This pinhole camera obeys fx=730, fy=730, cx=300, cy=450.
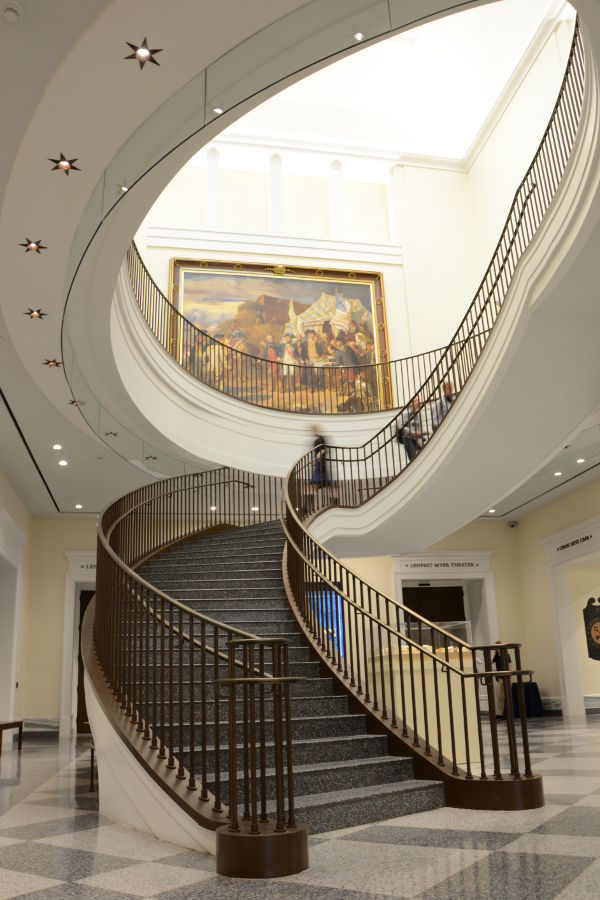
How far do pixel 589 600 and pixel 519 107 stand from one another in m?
11.2

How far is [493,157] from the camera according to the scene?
59.7ft

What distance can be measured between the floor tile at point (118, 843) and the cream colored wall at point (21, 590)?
8.86 m

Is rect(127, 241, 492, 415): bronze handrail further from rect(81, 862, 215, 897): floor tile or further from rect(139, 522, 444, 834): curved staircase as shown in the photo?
rect(81, 862, 215, 897): floor tile

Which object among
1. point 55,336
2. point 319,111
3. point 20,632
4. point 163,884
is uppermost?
point 319,111

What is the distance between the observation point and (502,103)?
17.2m

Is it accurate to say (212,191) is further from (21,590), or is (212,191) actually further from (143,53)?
(143,53)

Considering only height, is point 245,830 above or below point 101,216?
below

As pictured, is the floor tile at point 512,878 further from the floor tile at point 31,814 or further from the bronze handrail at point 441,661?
the floor tile at point 31,814

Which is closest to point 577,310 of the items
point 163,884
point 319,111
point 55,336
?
point 55,336

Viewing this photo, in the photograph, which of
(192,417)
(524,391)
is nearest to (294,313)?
(192,417)

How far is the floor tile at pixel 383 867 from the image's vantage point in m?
3.40

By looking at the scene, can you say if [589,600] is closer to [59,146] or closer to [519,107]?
[519,107]

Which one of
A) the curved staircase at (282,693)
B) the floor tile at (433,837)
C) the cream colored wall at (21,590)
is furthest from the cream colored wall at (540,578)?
the floor tile at (433,837)

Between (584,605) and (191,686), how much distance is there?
13.5m
